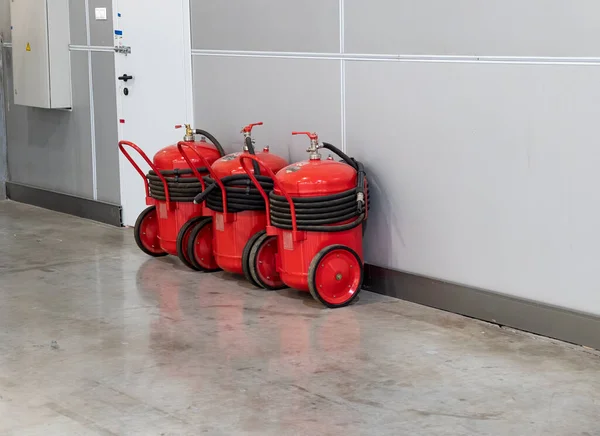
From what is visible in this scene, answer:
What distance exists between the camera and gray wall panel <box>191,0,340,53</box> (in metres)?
5.19

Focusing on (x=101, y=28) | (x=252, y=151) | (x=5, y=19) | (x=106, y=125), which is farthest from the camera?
(x=5, y=19)

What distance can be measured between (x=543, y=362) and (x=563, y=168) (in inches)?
32.8

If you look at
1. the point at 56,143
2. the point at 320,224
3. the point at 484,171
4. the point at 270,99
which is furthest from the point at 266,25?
the point at 56,143

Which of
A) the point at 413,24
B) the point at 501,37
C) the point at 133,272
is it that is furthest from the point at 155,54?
the point at 501,37

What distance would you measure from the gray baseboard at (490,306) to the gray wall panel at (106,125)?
2709 mm

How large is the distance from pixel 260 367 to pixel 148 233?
230 cm

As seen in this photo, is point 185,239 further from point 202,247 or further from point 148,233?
point 148,233

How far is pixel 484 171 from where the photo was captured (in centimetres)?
444

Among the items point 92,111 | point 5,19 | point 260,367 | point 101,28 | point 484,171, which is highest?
point 5,19

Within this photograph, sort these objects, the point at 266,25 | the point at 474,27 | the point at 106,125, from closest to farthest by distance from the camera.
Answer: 1. the point at 474,27
2. the point at 266,25
3. the point at 106,125

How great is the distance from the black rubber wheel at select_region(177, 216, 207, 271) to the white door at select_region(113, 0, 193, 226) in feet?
3.18

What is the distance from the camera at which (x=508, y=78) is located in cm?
425

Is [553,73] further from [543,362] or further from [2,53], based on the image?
[2,53]

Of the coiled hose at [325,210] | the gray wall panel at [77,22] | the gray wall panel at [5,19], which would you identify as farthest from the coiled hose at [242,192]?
the gray wall panel at [5,19]
